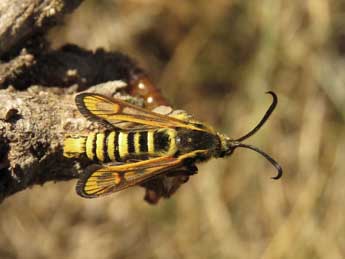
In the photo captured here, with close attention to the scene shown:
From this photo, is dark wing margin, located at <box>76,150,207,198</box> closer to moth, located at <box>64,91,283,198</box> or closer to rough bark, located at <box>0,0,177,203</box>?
moth, located at <box>64,91,283,198</box>

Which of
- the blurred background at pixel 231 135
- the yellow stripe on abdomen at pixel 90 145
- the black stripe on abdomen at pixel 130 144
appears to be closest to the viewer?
the yellow stripe on abdomen at pixel 90 145

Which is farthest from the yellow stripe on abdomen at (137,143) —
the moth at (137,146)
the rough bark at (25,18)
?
the rough bark at (25,18)

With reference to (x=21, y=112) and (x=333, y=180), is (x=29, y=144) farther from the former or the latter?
(x=333, y=180)

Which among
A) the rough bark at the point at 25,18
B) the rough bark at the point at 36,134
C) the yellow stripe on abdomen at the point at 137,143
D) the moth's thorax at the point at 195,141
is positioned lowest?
the rough bark at the point at 36,134

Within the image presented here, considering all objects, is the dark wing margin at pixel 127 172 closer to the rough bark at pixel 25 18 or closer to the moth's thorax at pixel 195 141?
the moth's thorax at pixel 195 141

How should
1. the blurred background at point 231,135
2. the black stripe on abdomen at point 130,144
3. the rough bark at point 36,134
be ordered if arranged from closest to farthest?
the rough bark at point 36,134 < the black stripe on abdomen at point 130,144 < the blurred background at point 231,135

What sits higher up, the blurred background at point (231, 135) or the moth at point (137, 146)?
the blurred background at point (231, 135)

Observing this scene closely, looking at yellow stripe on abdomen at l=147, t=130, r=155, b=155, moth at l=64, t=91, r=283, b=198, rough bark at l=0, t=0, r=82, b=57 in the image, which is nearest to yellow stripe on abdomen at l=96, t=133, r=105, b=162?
moth at l=64, t=91, r=283, b=198

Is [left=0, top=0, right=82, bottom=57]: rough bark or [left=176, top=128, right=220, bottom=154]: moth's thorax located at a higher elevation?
[left=0, top=0, right=82, bottom=57]: rough bark

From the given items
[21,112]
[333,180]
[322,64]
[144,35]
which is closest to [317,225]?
[333,180]
